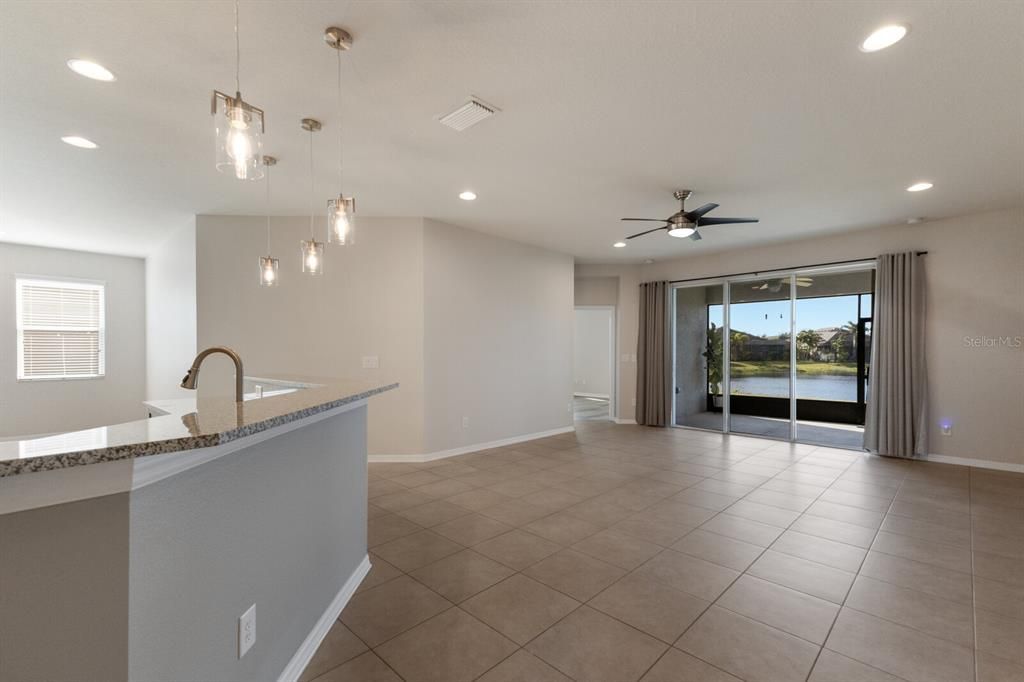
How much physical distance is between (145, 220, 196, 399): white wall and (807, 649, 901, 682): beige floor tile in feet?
20.2

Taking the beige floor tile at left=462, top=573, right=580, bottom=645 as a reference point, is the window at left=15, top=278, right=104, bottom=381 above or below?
above

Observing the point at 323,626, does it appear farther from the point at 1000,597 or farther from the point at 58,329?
the point at 58,329

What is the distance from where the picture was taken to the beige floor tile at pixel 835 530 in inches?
123

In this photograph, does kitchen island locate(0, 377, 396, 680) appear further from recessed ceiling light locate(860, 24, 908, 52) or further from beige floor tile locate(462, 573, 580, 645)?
recessed ceiling light locate(860, 24, 908, 52)

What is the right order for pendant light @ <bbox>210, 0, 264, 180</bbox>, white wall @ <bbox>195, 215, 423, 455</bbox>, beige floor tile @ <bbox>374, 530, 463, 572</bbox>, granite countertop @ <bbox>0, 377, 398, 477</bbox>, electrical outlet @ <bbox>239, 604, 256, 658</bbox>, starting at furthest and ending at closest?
white wall @ <bbox>195, 215, 423, 455</bbox>, beige floor tile @ <bbox>374, 530, 463, 572</bbox>, pendant light @ <bbox>210, 0, 264, 180</bbox>, electrical outlet @ <bbox>239, 604, 256, 658</bbox>, granite countertop @ <bbox>0, 377, 398, 477</bbox>

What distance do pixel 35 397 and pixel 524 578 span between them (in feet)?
26.8

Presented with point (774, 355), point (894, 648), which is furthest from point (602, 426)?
point (894, 648)

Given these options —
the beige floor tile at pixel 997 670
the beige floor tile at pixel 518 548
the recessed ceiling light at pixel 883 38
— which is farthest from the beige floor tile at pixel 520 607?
the recessed ceiling light at pixel 883 38

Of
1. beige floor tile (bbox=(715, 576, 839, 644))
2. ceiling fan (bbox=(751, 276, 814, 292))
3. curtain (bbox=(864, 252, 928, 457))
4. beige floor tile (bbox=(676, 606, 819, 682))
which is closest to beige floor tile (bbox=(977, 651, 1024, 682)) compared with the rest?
beige floor tile (bbox=(715, 576, 839, 644))

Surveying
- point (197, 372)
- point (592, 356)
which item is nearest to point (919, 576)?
point (197, 372)

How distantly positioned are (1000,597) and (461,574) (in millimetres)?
3020

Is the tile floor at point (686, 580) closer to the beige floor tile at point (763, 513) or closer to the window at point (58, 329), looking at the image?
the beige floor tile at point (763, 513)

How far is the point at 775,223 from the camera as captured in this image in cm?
537

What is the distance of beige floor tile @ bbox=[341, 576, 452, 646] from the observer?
83.6 inches
